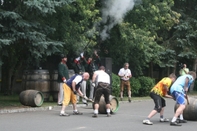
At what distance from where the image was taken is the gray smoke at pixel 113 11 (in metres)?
19.7

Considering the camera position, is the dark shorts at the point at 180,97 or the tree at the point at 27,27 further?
the tree at the point at 27,27

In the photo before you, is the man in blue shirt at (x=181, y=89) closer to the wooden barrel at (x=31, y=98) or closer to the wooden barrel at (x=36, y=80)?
the wooden barrel at (x=31, y=98)

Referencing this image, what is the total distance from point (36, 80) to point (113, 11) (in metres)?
5.40

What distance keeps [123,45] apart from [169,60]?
5926 millimetres

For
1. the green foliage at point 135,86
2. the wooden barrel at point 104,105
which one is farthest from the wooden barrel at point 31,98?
the green foliage at point 135,86

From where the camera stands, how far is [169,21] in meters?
23.9

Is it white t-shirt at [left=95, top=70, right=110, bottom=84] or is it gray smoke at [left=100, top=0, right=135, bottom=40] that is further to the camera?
gray smoke at [left=100, top=0, right=135, bottom=40]

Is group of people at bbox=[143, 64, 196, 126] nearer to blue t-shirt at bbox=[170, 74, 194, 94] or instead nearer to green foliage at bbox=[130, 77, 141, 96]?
blue t-shirt at bbox=[170, 74, 194, 94]

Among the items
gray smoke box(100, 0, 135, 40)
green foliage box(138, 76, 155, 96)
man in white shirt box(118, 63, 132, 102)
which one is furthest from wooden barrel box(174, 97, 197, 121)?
green foliage box(138, 76, 155, 96)

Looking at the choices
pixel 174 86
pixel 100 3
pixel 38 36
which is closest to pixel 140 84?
pixel 100 3

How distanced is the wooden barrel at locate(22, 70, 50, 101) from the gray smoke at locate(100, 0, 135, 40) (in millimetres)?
4633

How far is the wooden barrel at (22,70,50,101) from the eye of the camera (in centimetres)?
1727

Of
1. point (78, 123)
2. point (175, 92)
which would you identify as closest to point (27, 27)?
point (78, 123)

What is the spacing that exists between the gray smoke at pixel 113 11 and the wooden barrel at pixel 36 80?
4.63 m
